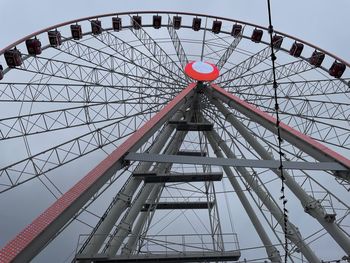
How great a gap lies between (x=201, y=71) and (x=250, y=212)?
22.1 feet

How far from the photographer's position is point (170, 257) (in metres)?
15.4

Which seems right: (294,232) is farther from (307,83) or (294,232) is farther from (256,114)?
(307,83)

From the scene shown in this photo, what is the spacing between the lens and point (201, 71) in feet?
65.2

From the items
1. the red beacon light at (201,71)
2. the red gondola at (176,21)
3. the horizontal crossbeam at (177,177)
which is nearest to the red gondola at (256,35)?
the red gondola at (176,21)

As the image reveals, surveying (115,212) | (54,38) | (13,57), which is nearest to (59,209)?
(115,212)

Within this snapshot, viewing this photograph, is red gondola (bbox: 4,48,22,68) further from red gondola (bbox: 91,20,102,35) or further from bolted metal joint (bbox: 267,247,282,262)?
bolted metal joint (bbox: 267,247,282,262)

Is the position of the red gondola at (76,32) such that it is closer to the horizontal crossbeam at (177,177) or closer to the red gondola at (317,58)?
the horizontal crossbeam at (177,177)

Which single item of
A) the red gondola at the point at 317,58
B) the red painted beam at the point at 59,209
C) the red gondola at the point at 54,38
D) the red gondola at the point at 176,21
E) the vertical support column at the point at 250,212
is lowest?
the red painted beam at the point at 59,209

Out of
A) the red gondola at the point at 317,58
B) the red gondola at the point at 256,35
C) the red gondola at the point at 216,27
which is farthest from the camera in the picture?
the red gondola at the point at 216,27

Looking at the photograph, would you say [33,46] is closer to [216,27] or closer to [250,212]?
[216,27]

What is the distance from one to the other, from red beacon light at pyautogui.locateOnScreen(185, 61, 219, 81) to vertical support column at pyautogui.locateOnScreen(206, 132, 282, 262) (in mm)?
2699

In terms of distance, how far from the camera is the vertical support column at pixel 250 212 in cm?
1775

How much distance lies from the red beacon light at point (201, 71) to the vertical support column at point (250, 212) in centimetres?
270

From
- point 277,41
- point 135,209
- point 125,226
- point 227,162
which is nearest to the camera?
point 227,162
